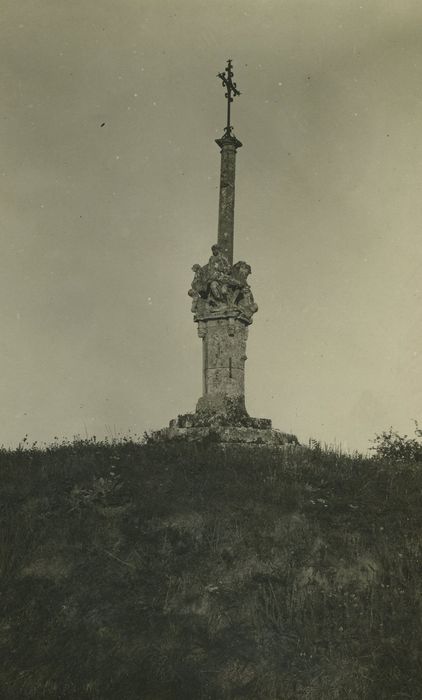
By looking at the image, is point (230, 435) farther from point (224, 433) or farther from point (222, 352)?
point (222, 352)

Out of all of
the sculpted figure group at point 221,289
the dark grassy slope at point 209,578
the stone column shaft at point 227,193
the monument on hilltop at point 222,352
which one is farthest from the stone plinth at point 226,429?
the stone column shaft at point 227,193

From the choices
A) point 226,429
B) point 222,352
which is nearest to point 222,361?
point 222,352

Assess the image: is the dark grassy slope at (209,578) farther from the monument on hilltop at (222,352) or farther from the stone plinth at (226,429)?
the monument on hilltop at (222,352)

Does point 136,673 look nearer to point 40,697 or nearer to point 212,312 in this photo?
point 40,697

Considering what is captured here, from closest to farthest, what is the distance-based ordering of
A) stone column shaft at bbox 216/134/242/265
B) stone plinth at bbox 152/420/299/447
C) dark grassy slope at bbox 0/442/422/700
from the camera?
dark grassy slope at bbox 0/442/422/700
stone plinth at bbox 152/420/299/447
stone column shaft at bbox 216/134/242/265

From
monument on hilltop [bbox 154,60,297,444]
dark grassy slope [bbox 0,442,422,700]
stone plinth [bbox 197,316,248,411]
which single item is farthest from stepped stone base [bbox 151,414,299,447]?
dark grassy slope [bbox 0,442,422,700]

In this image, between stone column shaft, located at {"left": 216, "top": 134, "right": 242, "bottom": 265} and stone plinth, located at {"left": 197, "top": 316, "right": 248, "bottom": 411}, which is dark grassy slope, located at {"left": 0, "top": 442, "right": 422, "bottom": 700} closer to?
stone plinth, located at {"left": 197, "top": 316, "right": 248, "bottom": 411}

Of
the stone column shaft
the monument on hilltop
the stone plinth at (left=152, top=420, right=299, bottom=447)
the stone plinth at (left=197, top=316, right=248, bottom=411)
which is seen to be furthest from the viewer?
the stone column shaft
